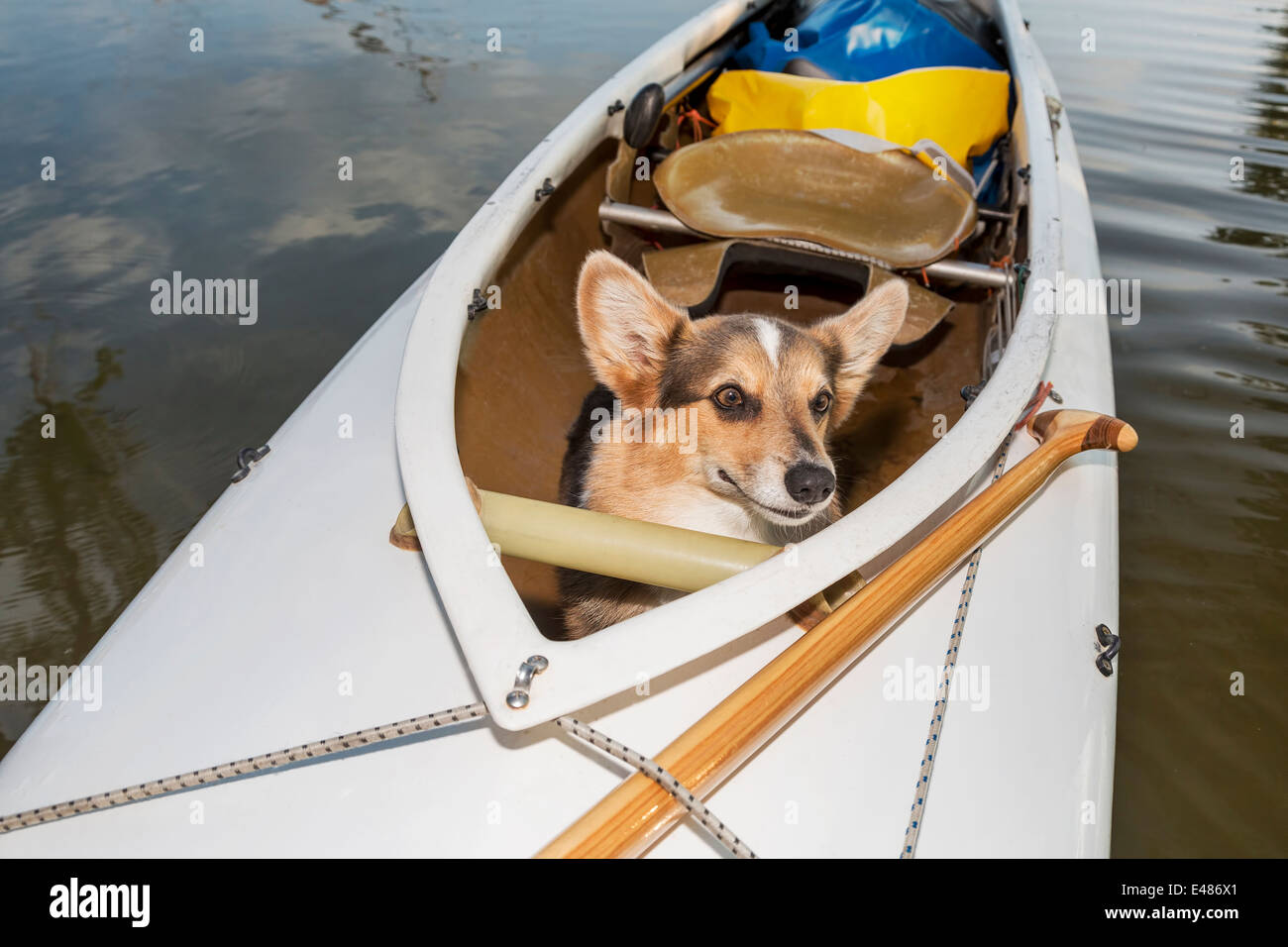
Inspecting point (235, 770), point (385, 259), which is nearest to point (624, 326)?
point (235, 770)

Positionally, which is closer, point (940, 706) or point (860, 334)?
point (940, 706)

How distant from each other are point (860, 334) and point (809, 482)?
0.76 meters

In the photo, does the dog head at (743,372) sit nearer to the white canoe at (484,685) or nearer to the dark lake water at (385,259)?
the white canoe at (484,685)

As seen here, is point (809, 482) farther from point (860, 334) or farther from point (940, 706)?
point (860, 334)

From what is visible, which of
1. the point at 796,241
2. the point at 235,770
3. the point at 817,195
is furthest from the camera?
the point at 817,195

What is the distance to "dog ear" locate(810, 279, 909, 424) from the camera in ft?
7.69

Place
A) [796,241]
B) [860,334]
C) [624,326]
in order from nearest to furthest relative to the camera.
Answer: [624,326], [860,334], [796,241]

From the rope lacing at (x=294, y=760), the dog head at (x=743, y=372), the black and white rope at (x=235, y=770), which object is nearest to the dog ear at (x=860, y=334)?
the dog head at (x=743, y=372)

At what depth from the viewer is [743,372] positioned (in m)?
2.21

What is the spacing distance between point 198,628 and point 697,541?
1.19m

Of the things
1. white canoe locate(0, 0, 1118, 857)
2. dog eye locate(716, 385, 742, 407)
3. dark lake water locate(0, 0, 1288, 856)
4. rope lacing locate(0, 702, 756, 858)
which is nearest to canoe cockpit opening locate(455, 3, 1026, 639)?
dog eye locate(716, 385, 742, 407)

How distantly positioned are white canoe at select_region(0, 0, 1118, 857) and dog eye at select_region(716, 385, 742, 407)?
0.51 meters

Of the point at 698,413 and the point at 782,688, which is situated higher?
the point at 698,413

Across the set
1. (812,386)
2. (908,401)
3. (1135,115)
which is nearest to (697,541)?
(812,386)
